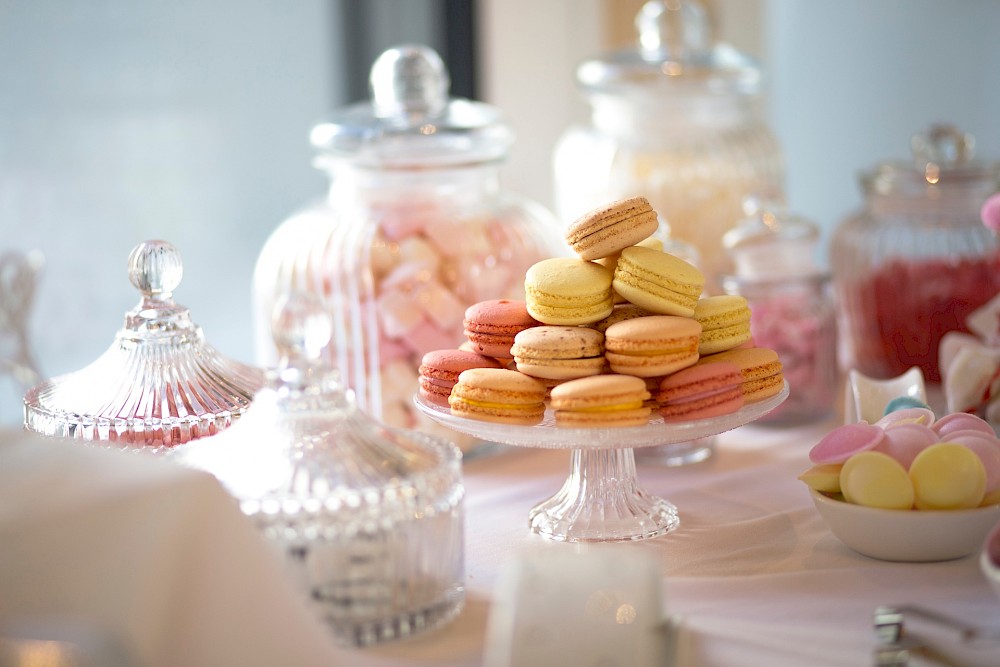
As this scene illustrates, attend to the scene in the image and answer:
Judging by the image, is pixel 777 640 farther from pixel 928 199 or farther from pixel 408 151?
pixel 928 199

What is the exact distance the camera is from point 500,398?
2.71ft

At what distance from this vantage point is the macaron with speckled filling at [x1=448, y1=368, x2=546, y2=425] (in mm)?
824

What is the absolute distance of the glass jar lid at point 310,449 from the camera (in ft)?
2.24

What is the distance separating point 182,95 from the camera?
1781 millimetres

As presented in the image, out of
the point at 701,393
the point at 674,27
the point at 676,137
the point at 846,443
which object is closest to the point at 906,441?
the point at 846,443

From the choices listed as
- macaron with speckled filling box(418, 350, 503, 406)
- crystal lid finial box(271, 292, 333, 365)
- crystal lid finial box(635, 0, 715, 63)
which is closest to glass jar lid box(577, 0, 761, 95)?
crystal lid finial box(635, 0, 715, 63)

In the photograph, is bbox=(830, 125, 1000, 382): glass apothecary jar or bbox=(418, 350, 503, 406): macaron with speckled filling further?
bbox=(830, 125, 1000, 382): glass apothecary jar

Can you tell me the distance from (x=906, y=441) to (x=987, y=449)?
54mm

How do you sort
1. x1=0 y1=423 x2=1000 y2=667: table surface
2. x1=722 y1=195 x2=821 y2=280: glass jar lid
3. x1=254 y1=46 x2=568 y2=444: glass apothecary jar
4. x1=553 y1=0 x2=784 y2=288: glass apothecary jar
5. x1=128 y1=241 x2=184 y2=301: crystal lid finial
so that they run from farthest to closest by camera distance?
x1=553 y1=0 x2=784 y2=288: glass apothecary jar < x1=722 y1=195 x2=821 y2=280: glass jar lid < x1=254 y1=46 x2=568 y2=444: glass apothecary jar < x1=128 y1=241 x2=184 y2=301: crystal lid finial < x1=0 y1=423 x2=1000 y2=667: table surface

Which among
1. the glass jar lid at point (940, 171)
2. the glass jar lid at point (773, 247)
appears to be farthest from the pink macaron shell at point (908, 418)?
the glass jar lid at point (940, 171)

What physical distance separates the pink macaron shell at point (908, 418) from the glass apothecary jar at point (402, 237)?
1.32 feet

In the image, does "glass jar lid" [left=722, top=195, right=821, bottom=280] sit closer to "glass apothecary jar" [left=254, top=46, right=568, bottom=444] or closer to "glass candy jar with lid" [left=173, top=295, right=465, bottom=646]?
"glass apothecary jar" [left=254, top=46, right=568, bottom=444]

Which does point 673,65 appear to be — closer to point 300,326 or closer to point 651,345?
point 651,345

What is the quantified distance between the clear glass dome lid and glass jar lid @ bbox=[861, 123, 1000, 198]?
790mm
